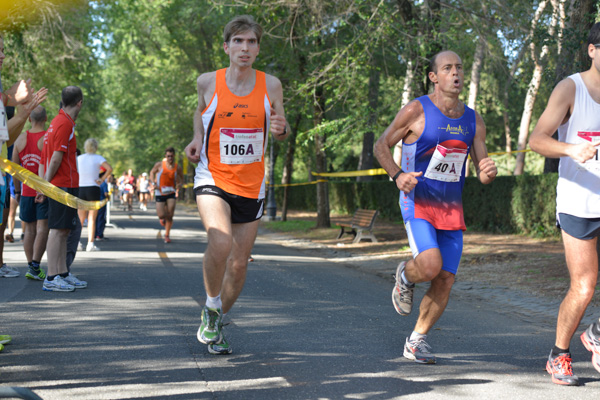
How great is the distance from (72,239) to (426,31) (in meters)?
8.88

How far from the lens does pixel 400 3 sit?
51.3 ft

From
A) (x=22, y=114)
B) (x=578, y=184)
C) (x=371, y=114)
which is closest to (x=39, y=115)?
(x=22, y=114)

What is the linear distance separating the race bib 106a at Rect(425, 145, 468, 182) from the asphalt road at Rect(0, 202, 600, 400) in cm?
130

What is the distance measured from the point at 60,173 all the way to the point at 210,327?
13.0 ft

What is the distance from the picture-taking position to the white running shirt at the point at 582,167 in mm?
4441

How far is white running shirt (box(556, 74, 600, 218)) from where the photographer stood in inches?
175

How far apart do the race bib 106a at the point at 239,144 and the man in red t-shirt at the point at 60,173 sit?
12.3ft

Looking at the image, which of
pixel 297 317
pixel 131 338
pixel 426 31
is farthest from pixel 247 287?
pixel 426 31

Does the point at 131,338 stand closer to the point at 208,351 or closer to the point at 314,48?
the point at 208,351

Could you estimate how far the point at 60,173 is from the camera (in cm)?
827

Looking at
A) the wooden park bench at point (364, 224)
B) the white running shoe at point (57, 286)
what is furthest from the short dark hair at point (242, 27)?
the wooden park bench at point (364, 224)

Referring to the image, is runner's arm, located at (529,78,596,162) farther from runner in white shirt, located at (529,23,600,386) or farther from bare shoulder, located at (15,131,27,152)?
bare shoulder, located at (15,131,27,152)

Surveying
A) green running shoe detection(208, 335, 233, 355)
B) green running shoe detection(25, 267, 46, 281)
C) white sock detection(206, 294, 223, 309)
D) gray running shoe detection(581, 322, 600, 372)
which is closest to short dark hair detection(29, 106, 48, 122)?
green running shoe detection(25, 267, 46, 281)

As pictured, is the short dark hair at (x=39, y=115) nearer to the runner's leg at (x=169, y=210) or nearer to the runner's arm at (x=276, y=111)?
the runner's arm at (x=276, y=111)
